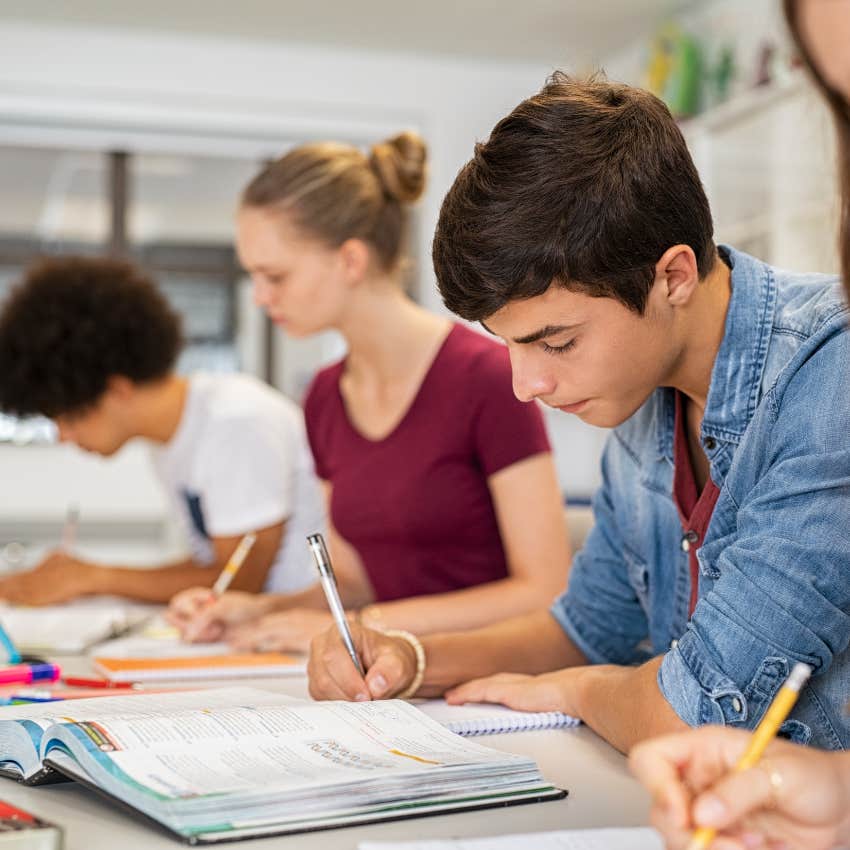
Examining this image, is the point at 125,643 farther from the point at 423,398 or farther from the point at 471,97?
the point at 471,97

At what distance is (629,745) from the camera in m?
1.00

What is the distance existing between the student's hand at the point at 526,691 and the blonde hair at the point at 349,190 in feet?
2.98

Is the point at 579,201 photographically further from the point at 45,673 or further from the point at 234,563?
the point at 234,563

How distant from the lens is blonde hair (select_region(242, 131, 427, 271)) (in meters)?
1.91

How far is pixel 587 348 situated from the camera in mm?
1027

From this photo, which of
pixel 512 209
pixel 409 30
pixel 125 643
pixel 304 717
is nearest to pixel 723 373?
pixel 512 209

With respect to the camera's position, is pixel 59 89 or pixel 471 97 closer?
pixel 59 89

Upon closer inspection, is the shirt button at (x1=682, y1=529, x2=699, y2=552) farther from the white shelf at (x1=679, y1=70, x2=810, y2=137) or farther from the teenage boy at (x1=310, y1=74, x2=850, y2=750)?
the white shelf at (x1=679, y1=70, x2=810, y2=137)

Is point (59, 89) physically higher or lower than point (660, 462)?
higher

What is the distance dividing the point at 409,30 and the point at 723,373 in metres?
4.07

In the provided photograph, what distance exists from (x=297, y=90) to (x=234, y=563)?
348 cm

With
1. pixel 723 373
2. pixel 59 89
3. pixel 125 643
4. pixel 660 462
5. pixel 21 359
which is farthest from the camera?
pixel 59 89

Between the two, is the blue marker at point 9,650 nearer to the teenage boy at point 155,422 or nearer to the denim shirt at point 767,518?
the teenage boy at point 155,422

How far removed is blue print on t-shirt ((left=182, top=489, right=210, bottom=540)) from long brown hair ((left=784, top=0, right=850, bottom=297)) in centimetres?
168
